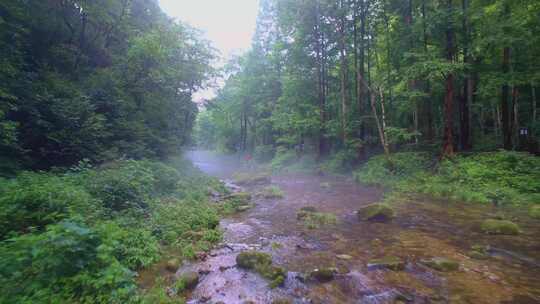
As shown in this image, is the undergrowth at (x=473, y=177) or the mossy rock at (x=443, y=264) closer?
the mossy rock at (x=443, y=264)

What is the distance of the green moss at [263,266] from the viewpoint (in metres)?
4.90

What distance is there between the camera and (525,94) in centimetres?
2031

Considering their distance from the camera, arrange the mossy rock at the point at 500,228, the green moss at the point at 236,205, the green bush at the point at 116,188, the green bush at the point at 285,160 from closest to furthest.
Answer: the mossy rock at the point at 500,228 < the green bush at the point at 116,188 < the green moss at the point at 236,205 < the green bush at the point at 285,160

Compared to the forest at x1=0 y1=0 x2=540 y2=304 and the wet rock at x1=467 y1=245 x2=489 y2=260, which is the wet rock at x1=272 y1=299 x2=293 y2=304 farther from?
the wet rock at x1=467 y1=245 x2=489 y2=260

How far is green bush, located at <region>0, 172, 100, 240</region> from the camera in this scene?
4484 mm

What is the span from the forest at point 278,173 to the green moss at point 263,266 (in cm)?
3

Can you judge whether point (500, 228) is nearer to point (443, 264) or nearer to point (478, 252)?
point (478, 252)

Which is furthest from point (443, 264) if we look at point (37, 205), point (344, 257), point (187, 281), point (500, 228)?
point (37, 205)

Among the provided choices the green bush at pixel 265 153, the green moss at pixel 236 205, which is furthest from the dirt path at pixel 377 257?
the green bush at pixel 265 153

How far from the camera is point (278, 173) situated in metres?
23.8

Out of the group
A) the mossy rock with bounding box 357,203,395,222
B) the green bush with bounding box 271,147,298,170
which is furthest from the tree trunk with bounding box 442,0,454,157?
the green bush with bounding box 271,147,298,170

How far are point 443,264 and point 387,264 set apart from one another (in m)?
1.14

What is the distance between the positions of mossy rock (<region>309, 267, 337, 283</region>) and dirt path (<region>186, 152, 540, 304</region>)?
0.31 feet

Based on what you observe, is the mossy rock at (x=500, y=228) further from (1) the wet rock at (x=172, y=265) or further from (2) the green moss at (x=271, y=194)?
(1) the wet rock at (x=172, y=265)
